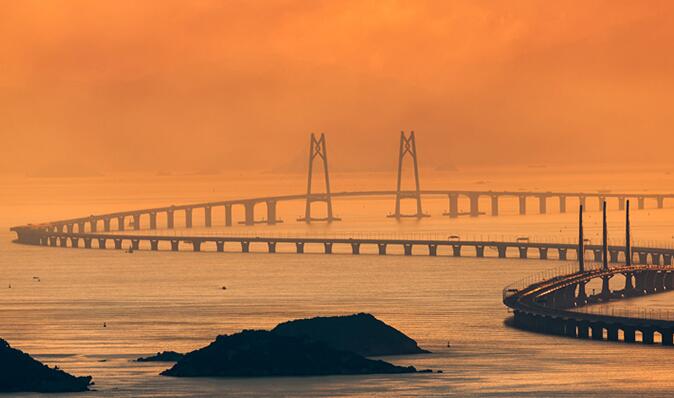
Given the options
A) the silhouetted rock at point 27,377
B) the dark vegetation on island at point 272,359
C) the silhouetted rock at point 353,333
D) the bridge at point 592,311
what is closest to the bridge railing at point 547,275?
the bridge at point 592,311

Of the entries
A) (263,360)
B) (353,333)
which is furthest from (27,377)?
(353,333)

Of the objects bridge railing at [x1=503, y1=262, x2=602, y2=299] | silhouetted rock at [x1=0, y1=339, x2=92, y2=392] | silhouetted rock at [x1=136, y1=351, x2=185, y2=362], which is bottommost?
bridge railing at [x1=503, y1=262, x2=602, y2=299]

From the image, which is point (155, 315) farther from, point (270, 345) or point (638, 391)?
point (638, 391)

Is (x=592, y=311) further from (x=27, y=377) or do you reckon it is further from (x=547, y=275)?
(x=27, y=377)

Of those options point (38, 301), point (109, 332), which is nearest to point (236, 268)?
point (38, 301)

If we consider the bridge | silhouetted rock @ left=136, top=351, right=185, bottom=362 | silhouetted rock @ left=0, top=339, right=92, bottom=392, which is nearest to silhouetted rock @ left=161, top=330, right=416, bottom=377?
silhouetted rock @ left=136, top=351, right=185, bottom=362

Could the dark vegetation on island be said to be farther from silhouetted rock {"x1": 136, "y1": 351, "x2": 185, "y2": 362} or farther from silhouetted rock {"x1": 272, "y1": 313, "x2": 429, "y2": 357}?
silhouetted rock {"x1": 136, "y1": 351, "x2": 185, "y2": 362}

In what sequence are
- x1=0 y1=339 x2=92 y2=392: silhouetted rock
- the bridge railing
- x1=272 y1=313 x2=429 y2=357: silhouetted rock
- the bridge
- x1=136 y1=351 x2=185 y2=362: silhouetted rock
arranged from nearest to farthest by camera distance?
1. x1=0 y1=339 x2=92 y2=392: silhouetted rock
2. x1=272 y1=313 x2=429 y2=357: silhouetted rock
3. x1=136 y1=351 x2=185 y2=362: silhouetted rock
4. the bridge
5. the bridge railing
